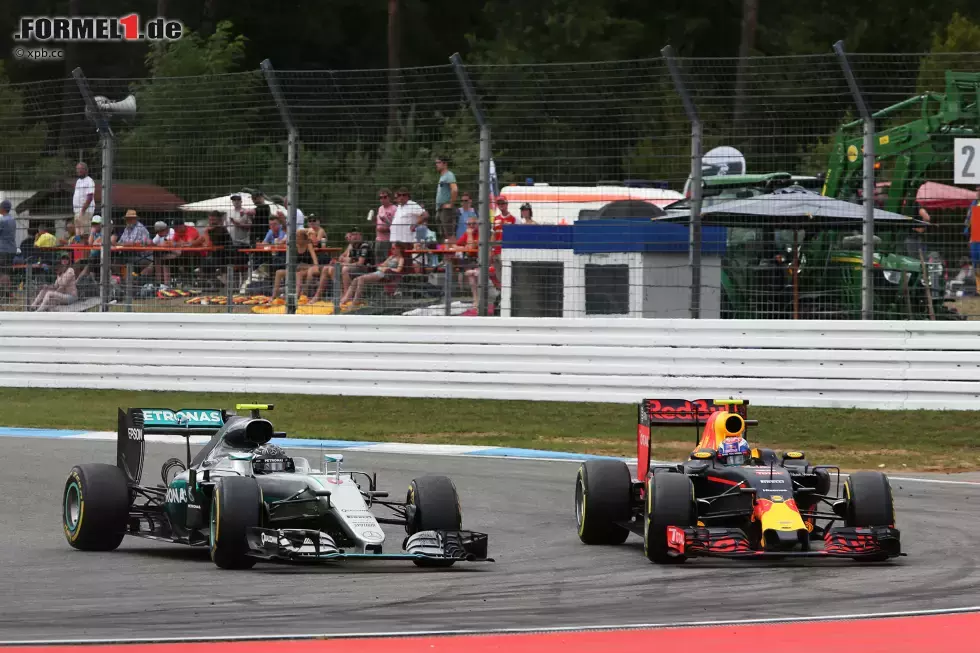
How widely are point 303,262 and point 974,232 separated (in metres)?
7.23

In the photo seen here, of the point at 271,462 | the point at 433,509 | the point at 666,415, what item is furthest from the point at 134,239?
the point at 433,509

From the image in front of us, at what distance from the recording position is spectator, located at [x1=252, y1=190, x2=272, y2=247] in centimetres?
1884

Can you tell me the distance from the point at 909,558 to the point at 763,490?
3.22 ft

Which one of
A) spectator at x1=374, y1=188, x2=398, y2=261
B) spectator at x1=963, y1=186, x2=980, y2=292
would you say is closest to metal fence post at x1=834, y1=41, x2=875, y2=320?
spectator at x1=963, y1=186, x2=980, y2=292

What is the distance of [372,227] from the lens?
18.7 metres

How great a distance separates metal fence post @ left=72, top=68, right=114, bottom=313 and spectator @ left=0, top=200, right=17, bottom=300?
4.36 feet

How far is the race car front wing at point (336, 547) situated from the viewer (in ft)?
28.5

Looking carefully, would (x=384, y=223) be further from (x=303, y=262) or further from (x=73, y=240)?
(x=73, y=240)

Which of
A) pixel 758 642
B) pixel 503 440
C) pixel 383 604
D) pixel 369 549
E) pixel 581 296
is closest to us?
pixel 758 642

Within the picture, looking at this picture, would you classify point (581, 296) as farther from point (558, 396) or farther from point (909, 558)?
point (909, 558)

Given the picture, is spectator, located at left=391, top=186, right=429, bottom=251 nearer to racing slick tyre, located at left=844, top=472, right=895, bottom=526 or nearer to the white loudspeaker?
the white loudspeaker

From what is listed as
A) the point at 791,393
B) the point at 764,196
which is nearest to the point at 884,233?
the point at 764,196

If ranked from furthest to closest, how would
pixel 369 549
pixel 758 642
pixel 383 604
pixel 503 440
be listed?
1. pixel 503 440
2. pixel 369 549
3. pixel 383 604
4. pixel 758 642

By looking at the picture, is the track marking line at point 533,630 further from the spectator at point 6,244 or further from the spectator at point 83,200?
the spectator at point 6,244
